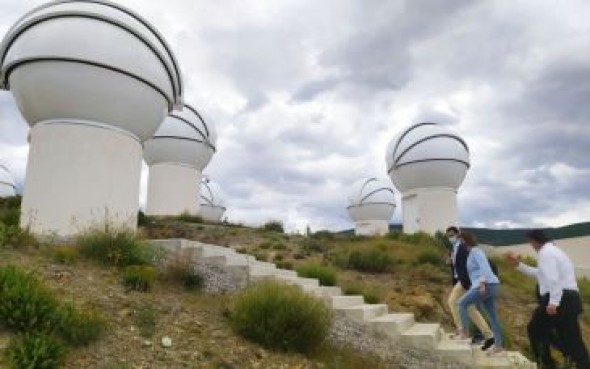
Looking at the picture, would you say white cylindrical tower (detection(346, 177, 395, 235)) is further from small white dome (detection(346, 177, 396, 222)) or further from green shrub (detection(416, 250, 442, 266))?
green shrub (detection(416, 250, 442, 266))

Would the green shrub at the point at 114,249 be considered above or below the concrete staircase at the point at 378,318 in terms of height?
above

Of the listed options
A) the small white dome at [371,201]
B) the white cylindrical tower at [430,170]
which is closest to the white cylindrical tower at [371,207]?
the small white dome at [371,201]

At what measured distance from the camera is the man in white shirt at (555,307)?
709 centimetres

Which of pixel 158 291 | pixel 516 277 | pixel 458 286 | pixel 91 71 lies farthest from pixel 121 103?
pixel 516 277

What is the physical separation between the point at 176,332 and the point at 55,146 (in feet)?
22.9

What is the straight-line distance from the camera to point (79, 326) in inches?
237

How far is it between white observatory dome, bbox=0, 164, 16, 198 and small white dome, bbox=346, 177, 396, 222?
1938cm

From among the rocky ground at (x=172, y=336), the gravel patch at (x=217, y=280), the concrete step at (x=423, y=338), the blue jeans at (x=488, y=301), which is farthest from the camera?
the gravel patch at (x=217, y=280)

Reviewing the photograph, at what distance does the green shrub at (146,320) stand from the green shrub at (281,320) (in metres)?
0.94

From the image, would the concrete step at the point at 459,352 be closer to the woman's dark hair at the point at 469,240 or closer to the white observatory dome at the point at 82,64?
the woman's dark hair at the point at 469,240

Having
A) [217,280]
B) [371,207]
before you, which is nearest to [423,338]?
[217,280]

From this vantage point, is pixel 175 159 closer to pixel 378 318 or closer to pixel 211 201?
pixel 211 201

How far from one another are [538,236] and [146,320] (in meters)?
4.98

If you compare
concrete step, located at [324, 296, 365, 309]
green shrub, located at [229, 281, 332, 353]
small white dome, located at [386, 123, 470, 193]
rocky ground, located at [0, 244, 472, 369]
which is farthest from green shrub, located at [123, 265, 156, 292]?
small white dome, located at [386, 123, 470, 193]
